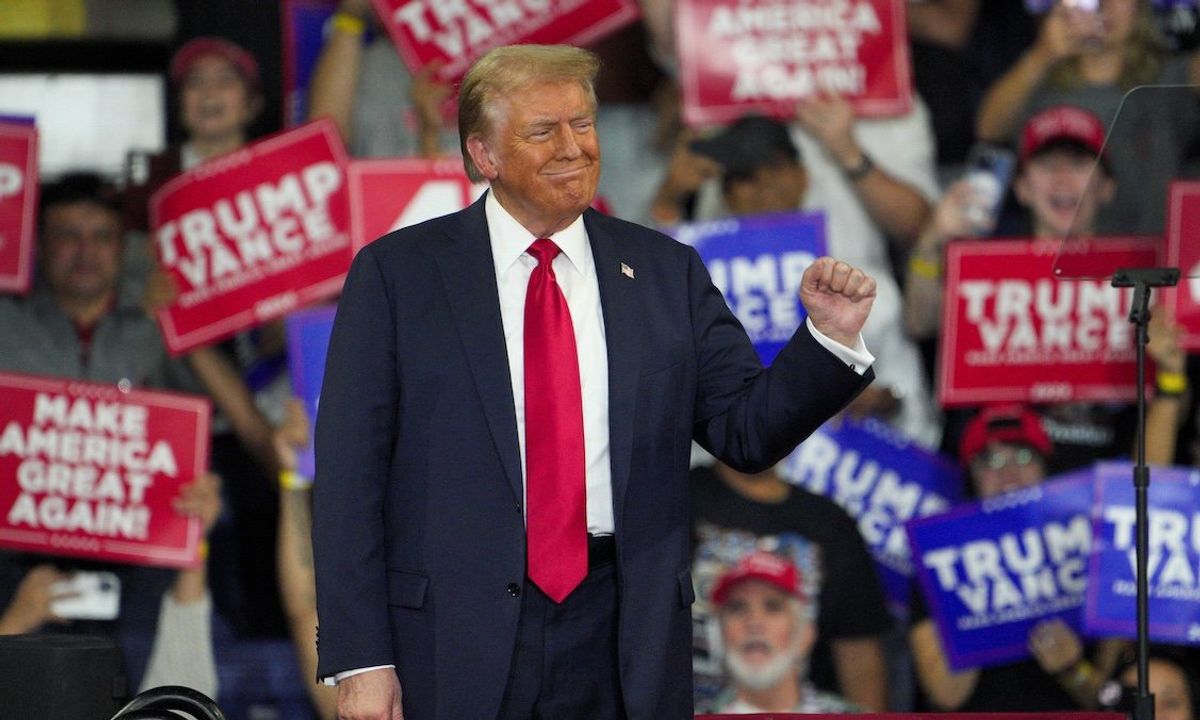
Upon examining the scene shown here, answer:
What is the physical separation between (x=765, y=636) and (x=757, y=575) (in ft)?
0.53

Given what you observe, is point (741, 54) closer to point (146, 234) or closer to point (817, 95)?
point (817, 95)

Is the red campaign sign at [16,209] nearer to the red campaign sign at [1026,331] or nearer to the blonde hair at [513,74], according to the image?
the red campaign sign at [1026,331]

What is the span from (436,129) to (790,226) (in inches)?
39.7

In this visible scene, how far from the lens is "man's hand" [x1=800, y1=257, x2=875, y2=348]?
2131 mm

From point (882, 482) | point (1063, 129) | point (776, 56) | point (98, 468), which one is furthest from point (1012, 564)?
point (98, 468)

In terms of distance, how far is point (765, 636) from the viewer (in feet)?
15.1

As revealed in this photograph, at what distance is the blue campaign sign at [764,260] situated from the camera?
470 cm

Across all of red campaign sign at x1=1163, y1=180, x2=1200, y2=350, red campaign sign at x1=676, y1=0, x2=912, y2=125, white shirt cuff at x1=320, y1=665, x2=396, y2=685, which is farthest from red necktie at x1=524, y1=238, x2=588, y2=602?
red campaign sign at x1=676, y1=0, x2=912, y2=125

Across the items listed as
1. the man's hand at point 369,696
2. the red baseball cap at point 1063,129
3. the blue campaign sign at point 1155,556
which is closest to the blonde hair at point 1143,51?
the red baseball cap at point 1063,129

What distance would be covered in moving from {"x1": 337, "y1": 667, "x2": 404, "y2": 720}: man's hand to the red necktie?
219 mm

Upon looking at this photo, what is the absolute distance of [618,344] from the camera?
2.25 meters

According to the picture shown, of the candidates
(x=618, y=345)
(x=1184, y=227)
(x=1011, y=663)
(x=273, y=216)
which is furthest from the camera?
(x=273, y=216)

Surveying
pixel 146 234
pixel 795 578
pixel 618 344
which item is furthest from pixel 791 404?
pixel 146 234

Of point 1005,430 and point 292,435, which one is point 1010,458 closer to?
point 1005,430
